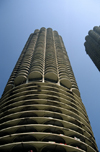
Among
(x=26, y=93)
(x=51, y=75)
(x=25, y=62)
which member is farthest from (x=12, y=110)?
(x=25, y=62)

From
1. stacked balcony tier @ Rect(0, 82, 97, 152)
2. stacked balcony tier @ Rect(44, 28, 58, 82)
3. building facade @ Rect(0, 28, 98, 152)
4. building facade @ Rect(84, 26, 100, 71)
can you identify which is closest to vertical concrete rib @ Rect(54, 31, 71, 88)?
building facade @ Rect(0, 28, 98, 152)

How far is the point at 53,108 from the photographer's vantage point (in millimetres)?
28672

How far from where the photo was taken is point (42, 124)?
24.2m

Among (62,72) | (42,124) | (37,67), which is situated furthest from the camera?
(62,72)

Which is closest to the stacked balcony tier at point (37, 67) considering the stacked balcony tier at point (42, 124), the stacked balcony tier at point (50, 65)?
the stacked balcony tier at point (50, 65)

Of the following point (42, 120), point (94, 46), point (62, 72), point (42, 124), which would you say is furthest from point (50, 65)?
point (94, 46)

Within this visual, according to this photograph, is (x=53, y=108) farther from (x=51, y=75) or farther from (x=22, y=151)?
(x=51, y=75)

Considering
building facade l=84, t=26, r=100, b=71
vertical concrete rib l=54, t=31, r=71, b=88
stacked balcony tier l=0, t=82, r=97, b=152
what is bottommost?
stacked balcony tier l=0, t=82, r=97, b=152

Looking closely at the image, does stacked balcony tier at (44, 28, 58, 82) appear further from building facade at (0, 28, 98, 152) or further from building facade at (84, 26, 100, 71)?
building facade at (84, 26, 100, 71)

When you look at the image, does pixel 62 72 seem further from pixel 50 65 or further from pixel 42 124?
pixel 42 124

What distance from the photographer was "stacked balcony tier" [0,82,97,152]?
861 inches

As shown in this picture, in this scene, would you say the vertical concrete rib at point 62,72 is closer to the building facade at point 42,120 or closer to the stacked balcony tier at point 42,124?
the building facade at point 42,120

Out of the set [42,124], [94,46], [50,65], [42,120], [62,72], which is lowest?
[42,124]

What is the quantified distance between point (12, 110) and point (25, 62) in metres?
23.2
